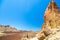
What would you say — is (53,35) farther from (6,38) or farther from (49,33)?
(6,38)

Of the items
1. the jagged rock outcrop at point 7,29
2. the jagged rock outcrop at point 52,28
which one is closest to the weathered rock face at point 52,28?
the jagged rock outcrop at point 52,28

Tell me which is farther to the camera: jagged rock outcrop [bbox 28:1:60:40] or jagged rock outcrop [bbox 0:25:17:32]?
jagged rock outcrop [bbox 0:25:17:32]

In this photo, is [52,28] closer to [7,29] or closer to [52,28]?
[52,28]

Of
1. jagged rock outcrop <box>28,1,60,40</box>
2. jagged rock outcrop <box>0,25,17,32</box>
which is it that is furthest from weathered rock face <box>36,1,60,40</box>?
jagged rock outcrop <box>0,25,17,32</box>

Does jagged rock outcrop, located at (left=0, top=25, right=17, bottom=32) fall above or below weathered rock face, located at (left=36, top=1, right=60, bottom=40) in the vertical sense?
above

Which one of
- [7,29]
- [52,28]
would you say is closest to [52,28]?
[52,28]

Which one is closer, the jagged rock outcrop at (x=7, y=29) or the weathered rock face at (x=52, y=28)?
the weathered rock face at (x=52, y=28)

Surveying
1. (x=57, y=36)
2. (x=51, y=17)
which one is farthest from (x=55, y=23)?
(x=57, y=36)

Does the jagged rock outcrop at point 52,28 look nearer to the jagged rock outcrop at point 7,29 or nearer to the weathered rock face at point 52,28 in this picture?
the weathered rock face at point 52,28

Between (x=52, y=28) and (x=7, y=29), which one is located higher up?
(x=7, y=29)

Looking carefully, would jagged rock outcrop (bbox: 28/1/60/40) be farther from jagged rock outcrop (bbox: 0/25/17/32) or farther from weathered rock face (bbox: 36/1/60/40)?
jagged rock outcrop (bbox: 0/25/17/32)

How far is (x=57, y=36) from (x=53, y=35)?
937 millimetres

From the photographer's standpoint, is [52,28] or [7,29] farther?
[7,29]

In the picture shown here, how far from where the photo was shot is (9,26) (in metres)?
74.2
